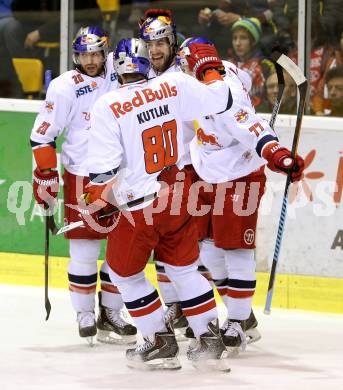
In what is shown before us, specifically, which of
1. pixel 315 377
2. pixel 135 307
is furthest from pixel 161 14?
pixel 315 377

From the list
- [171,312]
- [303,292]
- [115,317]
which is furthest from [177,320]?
[303,292]

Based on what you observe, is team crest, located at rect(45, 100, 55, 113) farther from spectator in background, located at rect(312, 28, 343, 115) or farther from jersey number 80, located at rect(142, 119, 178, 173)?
spectator in background, located at rect(312, 28, 343, 115)

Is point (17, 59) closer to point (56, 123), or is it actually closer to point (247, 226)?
point (56, 123)

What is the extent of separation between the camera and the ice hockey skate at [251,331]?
549 centimetres

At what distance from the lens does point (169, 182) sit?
4852 millimetres

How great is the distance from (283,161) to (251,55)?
5.21 feet

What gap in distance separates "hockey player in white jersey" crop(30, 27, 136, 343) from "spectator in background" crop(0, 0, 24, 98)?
144 cm

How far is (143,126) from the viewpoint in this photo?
15.4ft

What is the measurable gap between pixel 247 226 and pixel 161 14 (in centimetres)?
97

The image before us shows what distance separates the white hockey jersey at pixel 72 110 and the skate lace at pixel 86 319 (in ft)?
1.96

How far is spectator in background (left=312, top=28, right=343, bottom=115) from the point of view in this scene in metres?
6.15

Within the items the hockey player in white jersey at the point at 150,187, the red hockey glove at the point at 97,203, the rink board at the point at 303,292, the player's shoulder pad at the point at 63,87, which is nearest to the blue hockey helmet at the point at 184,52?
the hockey player in white jersey at the point at 150,187

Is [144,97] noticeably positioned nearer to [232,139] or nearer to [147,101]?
[147,101]

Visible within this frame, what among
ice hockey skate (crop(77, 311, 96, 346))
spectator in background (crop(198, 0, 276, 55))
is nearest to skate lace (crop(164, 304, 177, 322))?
ice hockey skate (crop(77, 311, 96, 346))
